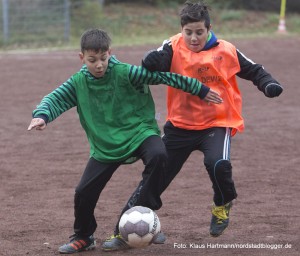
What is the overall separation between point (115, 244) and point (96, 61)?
139 centimetres

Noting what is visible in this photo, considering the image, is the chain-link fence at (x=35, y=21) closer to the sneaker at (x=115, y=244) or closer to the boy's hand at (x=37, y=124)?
the sneaker at (x=115, y=244)

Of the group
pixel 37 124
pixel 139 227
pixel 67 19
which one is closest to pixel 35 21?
pixel 67 19

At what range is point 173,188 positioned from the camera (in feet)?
27.0

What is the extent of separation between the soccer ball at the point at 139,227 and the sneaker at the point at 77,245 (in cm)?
56

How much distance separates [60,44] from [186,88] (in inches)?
668

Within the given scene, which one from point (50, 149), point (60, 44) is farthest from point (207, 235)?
point (60, 44)

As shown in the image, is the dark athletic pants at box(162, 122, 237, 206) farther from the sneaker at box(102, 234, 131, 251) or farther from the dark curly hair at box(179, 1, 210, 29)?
the dark curly hair at box(179, 1, 210, 29)

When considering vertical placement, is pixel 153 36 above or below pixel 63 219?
above

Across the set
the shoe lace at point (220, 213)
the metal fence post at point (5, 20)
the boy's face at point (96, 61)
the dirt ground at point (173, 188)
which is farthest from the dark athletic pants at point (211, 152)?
the metal fence post at point (5, 20)

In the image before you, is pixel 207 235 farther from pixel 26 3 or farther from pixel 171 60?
pixel 26 3

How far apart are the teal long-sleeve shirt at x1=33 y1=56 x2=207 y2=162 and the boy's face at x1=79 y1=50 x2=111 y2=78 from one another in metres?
0.08

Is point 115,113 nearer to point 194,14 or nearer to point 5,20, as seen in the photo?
point 194,14

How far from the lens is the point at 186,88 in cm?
586

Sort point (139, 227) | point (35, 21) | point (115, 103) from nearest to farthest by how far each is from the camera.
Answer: point (139, 227) → point (115, 103) → point (35, 21)
